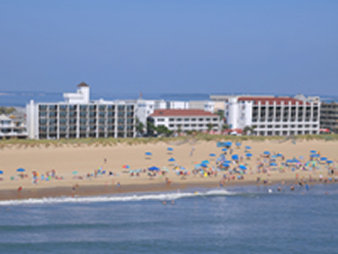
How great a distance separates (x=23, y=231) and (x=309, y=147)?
37.2 meters

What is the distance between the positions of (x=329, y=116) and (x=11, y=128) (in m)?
46.5

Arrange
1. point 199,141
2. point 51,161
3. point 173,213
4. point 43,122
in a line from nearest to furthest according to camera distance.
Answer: point 173,213 < point 51,161 < point 199,141 < point 43,122

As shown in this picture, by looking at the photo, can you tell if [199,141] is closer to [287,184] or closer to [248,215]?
[287,184]

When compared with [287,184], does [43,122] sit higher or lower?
higher

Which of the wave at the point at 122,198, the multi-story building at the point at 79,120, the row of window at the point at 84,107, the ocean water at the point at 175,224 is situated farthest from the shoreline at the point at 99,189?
the row of window at the point at 84,107

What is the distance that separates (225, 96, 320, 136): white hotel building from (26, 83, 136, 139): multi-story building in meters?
16.4

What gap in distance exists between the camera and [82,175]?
3775 cm

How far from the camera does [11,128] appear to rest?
197ft

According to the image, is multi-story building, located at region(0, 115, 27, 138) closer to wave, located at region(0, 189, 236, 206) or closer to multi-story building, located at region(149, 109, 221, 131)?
multi-story building, located at region(149, 109, 221, 131)

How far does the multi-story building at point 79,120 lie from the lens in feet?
203

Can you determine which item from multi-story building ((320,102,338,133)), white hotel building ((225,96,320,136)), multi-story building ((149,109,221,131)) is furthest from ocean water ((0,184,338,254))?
multi-story building ((320,102,338,133))

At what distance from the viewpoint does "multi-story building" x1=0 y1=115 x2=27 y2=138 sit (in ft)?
194

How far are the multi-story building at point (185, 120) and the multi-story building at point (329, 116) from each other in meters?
17.7

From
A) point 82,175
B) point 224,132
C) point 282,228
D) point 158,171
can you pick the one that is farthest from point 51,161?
point 224,132
